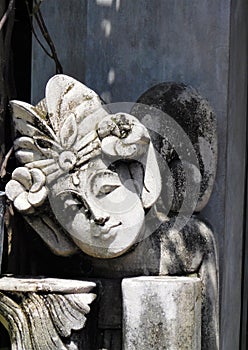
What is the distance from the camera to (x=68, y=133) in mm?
3654

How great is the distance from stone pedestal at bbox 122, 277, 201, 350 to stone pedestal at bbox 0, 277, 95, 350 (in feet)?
0.46

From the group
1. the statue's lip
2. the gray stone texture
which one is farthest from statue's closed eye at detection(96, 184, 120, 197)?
the gray stone texture

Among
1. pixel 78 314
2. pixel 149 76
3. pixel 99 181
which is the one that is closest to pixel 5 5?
pixel 149 76

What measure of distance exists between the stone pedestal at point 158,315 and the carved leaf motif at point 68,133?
1.51 ft

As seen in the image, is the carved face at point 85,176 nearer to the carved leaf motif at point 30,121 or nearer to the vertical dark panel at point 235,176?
the carved leaf motif at point 30,121

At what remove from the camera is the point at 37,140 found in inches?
144

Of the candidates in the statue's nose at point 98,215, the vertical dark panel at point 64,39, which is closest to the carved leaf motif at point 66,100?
the statue's nose at point 98,215

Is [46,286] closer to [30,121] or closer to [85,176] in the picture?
[85,176]

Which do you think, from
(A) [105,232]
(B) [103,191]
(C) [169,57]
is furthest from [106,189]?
(C) [169,57]

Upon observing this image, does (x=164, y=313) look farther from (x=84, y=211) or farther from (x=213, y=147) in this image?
(x=213, y=147)

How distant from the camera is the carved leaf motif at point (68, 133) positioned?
3646 millimetres

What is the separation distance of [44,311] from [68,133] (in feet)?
1.77

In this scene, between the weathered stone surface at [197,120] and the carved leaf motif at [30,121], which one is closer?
the carved leaf motif at [30,121]

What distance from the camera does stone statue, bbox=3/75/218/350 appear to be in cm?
361
